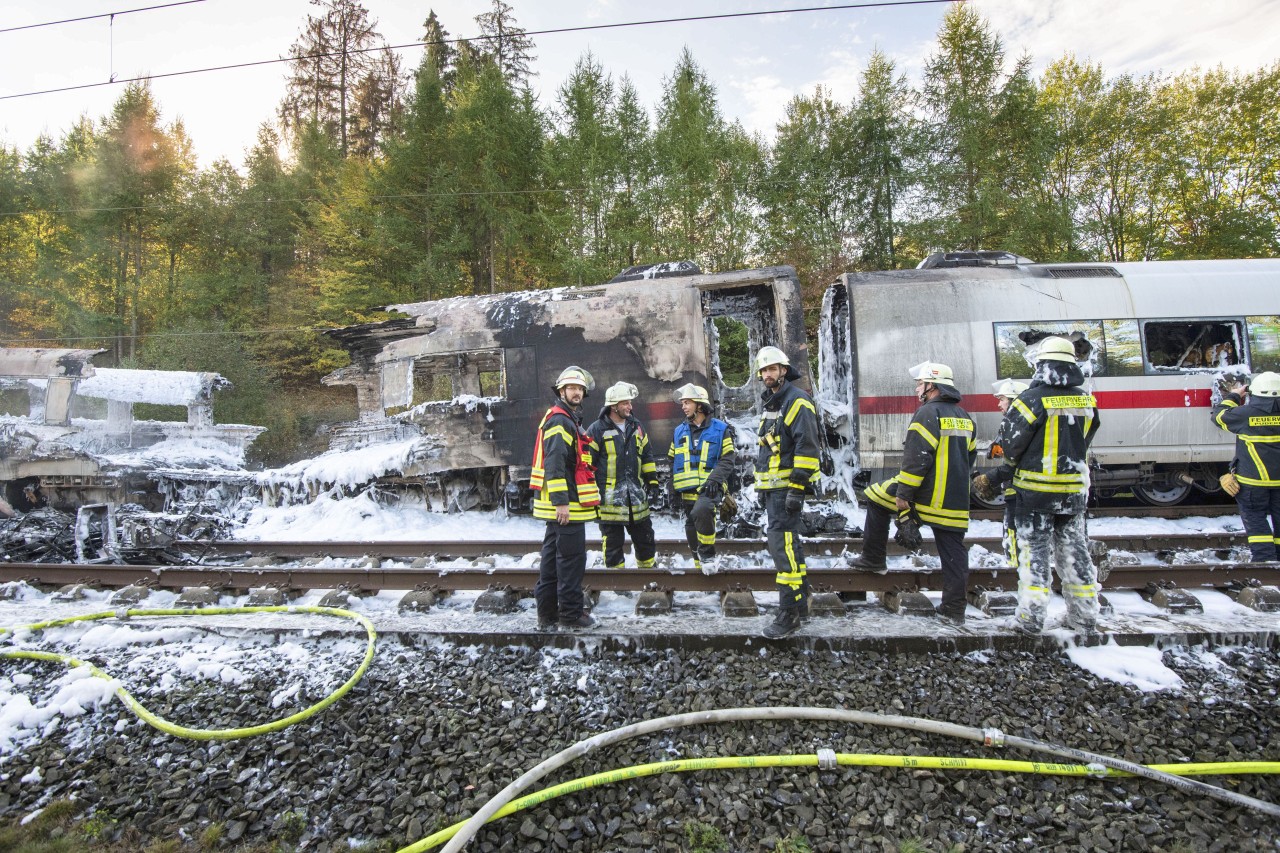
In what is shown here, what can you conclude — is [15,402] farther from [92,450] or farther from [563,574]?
[563,574]

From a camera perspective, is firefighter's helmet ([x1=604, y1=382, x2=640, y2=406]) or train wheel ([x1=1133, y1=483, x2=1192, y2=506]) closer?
firefighter's helmet ([x1=604, y1=382, x2=640, y2=406])

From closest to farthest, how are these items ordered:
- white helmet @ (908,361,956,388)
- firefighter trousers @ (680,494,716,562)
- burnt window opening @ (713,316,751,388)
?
white helmet @ (908,361,956,388), firefighter trousers @ (680,494,716,562), burnt window opening @ (713,316,751,388)

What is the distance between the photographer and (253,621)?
3.94 metres

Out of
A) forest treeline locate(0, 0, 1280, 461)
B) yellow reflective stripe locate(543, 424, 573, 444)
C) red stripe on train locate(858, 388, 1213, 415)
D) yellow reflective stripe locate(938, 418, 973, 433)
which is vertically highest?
forest treeline locate(0, 0, 1280, 461)

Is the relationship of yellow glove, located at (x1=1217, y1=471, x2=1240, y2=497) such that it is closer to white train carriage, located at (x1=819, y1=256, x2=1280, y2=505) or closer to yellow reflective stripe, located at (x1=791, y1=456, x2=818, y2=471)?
white train carriage, located at (x1=819, y1=256, x2=1280, y2=505)

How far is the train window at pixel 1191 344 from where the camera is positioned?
260 inches

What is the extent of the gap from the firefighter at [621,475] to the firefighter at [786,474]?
1132 mm

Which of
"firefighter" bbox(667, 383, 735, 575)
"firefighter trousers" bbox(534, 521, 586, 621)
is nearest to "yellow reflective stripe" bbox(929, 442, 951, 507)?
"firefighter" bbox(667, 383, 735, 575)

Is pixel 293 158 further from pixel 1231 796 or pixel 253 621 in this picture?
pixel 1231 796

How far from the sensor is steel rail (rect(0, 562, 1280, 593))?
13.3ft

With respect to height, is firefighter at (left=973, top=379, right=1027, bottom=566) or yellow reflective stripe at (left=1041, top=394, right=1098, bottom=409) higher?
yellow reflective stripe at (left=1041, top=394, right=1098, bottom=409)

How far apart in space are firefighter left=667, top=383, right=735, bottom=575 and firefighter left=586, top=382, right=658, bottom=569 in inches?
15.7

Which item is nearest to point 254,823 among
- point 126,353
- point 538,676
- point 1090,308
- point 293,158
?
point 538,676

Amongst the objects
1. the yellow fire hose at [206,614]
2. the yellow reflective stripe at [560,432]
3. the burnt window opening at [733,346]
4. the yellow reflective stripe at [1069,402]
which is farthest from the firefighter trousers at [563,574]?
the burnt window opening at [733,346]
